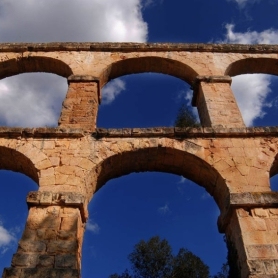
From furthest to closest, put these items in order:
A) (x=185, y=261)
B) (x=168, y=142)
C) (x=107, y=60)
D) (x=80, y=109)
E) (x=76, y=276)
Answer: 1. (x=185, y=261)
2. (x=107, y=60)
3. (x=80, y=109)
4. (x=168, y=142)
5. (x=76, y=276)

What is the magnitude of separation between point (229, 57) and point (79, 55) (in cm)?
411

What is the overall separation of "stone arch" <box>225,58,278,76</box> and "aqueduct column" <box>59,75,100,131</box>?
394cm

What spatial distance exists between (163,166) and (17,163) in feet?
9.41

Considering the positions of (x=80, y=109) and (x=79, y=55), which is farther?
(x=79, y=55)

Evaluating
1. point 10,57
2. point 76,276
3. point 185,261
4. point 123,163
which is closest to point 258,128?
point 123,163

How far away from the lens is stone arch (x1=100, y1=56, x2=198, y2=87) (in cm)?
966

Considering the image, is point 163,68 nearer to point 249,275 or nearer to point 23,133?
point 23,133

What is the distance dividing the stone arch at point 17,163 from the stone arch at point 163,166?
1.14 m

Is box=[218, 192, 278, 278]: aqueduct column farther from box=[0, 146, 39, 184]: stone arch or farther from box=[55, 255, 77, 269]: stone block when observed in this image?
box=[0, 146, 39, 184]: stone arch

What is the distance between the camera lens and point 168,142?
693 centimetres

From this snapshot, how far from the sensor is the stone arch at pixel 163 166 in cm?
665

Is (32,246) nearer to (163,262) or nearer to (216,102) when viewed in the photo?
(216,102)

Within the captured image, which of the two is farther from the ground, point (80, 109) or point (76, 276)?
point (80, 109)

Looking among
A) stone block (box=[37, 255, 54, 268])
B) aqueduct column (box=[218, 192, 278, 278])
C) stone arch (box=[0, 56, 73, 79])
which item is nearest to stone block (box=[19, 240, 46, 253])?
stone block (box=[37, 255, 54, 268])
